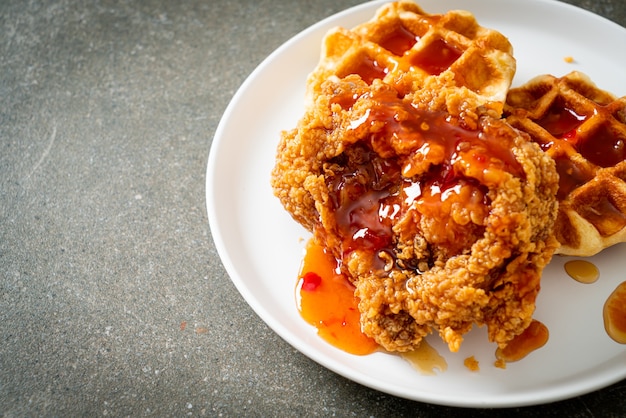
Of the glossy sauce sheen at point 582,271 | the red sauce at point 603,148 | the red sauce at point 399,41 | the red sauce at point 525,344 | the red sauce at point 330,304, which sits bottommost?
the red sauce at point 330,304

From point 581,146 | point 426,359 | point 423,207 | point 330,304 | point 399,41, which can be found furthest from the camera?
point 399,41

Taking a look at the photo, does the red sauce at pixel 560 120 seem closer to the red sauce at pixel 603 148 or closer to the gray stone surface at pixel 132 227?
the red sauce at pixel 603 148

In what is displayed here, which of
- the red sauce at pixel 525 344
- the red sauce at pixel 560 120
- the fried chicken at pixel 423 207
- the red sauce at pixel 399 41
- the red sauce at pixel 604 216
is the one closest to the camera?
the fried chicken at pixel 423 207

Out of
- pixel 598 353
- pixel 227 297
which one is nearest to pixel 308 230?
pixel 227 297

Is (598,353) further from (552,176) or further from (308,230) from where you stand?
(308,230)

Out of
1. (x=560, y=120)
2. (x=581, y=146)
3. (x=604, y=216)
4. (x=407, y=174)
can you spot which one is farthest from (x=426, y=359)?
(x=560, y=120)

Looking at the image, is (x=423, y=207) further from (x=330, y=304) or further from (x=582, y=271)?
(x=582, y=271)

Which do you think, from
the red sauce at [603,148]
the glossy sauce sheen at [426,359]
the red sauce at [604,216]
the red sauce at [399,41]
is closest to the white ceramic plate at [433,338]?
the glossy sauce sheen at [426,359]
